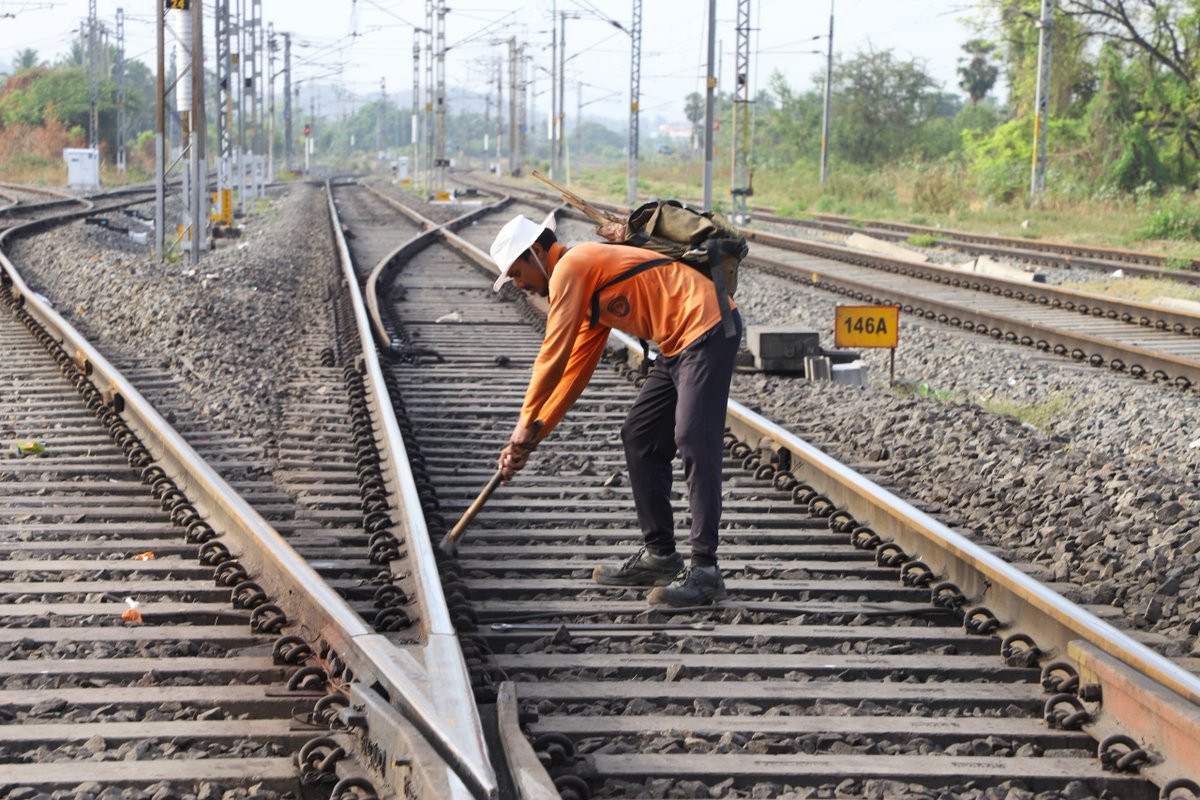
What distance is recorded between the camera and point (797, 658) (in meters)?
4.74

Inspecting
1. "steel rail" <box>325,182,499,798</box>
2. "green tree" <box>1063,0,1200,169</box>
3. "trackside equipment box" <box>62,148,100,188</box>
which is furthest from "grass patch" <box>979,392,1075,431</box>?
"trackside equipment box" <box>62,148,100,188</box>

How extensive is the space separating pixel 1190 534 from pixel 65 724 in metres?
4.33

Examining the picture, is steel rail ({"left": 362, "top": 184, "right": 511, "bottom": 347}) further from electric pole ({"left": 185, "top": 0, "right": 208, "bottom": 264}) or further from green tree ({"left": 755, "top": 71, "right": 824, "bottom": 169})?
green tree ({"left": 755, "top": 71, "right": 824, "bottom": 169})

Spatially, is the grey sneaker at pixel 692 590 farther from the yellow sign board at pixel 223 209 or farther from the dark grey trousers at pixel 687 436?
the yellow sign board at pixel 223 209

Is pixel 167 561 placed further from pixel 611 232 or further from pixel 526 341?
pixel 526 341

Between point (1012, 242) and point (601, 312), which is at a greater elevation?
point (601, 312)

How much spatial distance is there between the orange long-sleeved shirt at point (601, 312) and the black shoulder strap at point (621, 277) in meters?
0.01

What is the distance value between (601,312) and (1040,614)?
1.84m

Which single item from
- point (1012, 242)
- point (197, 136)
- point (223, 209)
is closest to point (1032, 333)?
point (197, 136)

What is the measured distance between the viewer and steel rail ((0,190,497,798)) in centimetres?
339

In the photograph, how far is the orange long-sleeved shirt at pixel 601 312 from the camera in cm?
511

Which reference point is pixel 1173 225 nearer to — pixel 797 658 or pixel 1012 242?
pixel 1012 242

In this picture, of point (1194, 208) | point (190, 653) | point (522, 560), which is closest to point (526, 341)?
A: point (522, 560)

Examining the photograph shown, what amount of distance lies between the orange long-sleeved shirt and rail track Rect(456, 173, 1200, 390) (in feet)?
22.2
